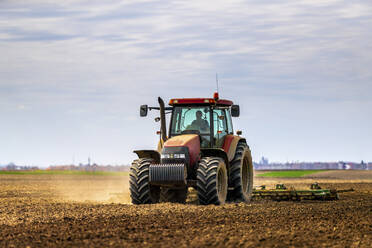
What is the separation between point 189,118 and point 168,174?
2497 mm

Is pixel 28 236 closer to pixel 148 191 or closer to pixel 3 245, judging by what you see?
pixel 3 245

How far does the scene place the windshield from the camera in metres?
18.3

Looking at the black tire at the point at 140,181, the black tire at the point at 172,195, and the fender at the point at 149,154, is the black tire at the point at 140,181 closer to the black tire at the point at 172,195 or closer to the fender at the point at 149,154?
the fender at the point at 149,154

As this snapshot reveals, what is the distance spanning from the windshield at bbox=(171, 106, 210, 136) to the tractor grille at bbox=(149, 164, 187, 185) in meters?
2.00

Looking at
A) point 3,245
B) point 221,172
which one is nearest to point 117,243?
point 3,245

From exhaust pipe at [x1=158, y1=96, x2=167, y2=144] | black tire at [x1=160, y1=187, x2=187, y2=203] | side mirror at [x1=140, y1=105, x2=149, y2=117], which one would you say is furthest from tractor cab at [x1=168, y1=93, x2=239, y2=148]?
black tire at [x1=160, y1=187, x2=187, y2=203]

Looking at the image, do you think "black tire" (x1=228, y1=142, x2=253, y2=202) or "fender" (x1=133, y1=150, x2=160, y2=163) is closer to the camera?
"fender" (x1=133, y1=150, x2=160, y2=163)

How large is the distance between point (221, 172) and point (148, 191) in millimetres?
2090

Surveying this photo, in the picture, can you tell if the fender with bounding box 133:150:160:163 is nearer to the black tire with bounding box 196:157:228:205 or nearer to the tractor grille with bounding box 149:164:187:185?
the tractor grille with bounding box 149:164:187:185

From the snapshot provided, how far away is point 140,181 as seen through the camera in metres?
16.9

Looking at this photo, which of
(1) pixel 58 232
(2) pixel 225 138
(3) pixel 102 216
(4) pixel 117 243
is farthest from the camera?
(2) pixel 225 138

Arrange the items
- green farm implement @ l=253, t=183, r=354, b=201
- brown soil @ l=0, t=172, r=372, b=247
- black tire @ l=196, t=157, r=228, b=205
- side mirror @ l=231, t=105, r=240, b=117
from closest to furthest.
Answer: brown soil @ l=0, t=172, r=372, b=247
black tire @ l=196, t=157, r=228, b=205
side mirror @ l=231, t=105, r=240, b=117
green farm implement @ l=253, t=183, r=354, b=201

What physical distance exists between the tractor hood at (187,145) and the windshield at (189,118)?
2.32ft

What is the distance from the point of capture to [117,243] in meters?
10.5
